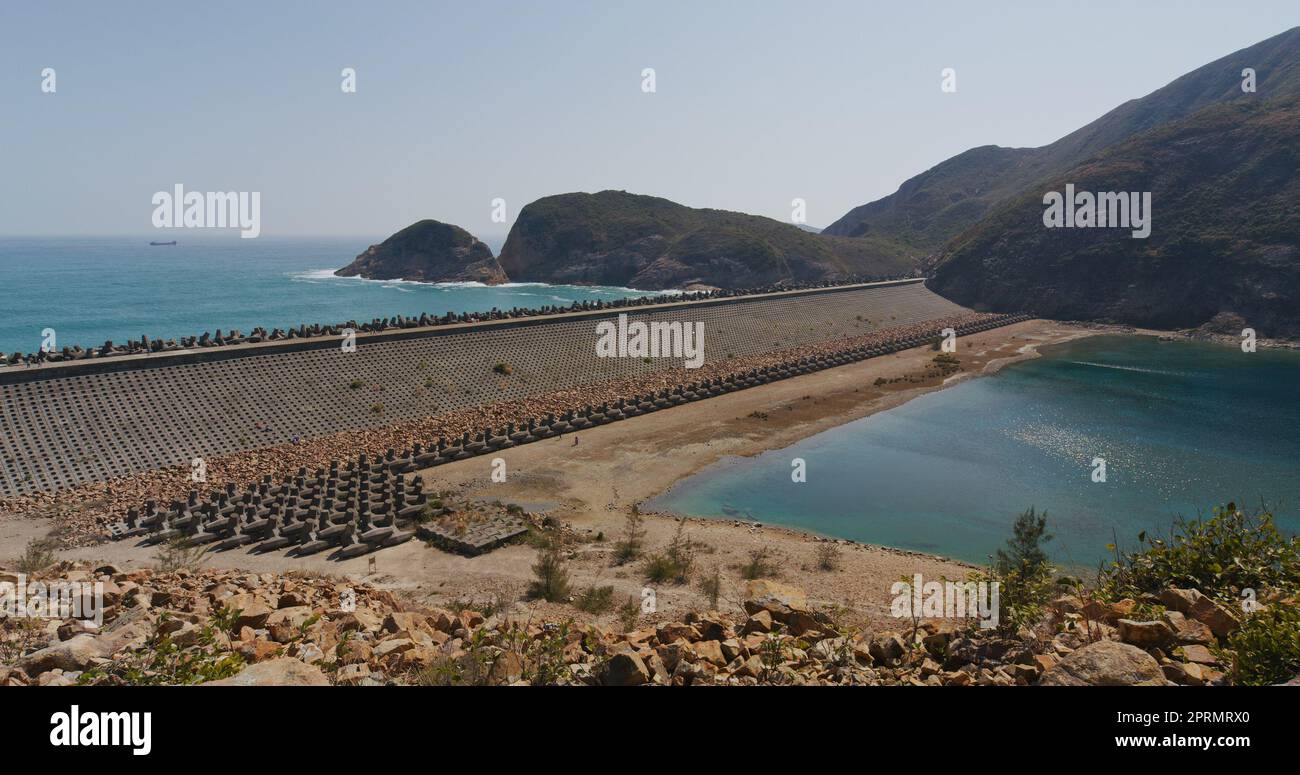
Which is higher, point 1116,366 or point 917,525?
point 1116,366

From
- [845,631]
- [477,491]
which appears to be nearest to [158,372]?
[477,491]

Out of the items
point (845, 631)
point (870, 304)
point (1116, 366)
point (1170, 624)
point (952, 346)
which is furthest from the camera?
point (870, 304)

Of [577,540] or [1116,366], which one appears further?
[1116,366]
